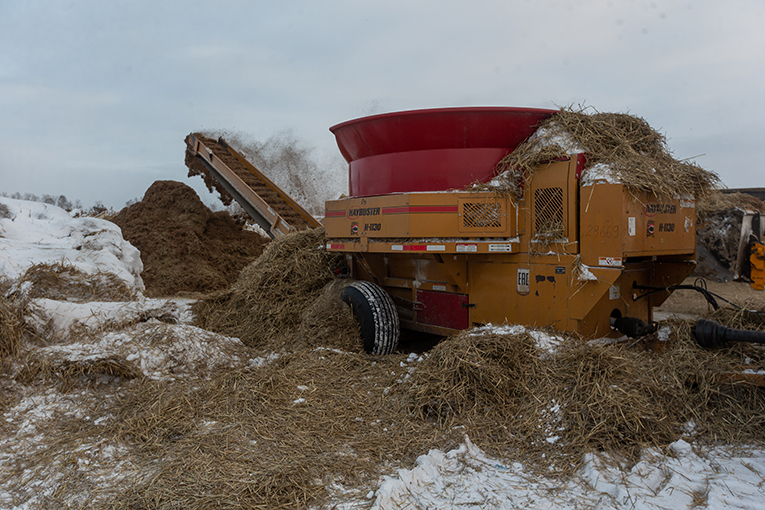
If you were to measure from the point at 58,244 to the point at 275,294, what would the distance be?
9.79 ft

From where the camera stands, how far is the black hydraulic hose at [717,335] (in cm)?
410

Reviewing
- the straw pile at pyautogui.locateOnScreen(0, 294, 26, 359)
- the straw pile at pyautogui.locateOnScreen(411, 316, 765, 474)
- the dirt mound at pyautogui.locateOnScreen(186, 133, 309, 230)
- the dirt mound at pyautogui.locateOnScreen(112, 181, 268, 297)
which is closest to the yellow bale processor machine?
the straw pile at pyautogui.locateOnScreen(411, 316, 765, 474)

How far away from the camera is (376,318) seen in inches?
238

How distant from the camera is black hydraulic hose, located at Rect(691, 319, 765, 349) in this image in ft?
13.5

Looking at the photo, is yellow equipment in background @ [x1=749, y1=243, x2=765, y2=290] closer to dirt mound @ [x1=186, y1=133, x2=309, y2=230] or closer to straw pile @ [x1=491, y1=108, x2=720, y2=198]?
straw pile @ [x1=491, y1=108, x2=720, y2=198]

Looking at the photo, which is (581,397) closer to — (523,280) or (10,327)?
(523,280)

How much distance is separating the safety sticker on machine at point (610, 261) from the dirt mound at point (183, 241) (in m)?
8.20

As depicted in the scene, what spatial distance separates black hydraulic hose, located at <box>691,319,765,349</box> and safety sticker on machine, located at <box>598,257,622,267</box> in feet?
2.59

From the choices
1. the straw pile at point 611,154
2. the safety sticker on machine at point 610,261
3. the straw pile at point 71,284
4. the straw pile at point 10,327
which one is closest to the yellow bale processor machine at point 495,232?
the safety sticker on machine at point 610,261

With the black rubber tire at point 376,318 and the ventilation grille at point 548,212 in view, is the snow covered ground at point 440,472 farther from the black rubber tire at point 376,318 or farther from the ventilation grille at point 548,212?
the black rubber tire at point 376,318

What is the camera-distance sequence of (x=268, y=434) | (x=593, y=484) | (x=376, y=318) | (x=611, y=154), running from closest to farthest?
(x=593, y=484) → (x=268, y=434) → (x=611, y=154) → (x=376, y=318)

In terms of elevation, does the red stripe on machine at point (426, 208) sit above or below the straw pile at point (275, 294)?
above

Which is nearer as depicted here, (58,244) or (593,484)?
(593,484)

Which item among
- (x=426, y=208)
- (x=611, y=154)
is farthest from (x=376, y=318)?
(x=611, y=154)
